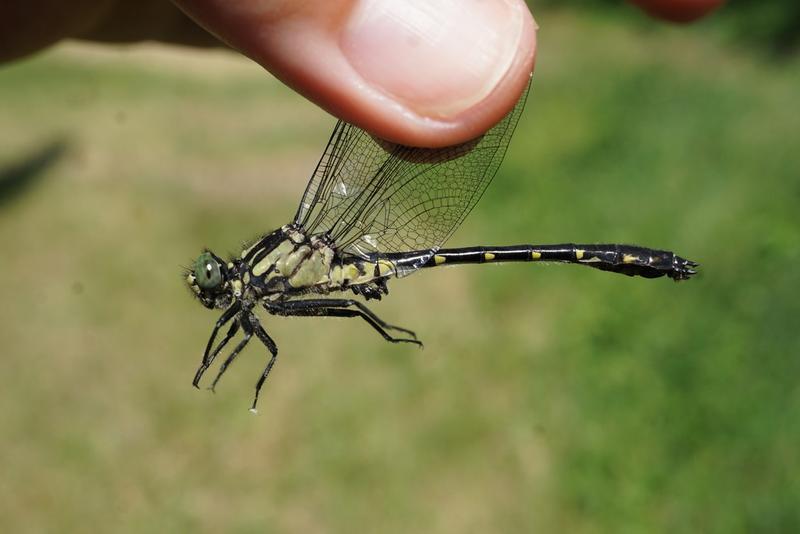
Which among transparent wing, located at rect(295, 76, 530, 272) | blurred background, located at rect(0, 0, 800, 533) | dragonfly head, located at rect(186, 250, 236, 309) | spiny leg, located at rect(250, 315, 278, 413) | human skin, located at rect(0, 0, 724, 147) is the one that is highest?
blurred background, located at rect(0, 0, 800, 533)

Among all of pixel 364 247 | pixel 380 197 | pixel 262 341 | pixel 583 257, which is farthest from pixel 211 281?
pixel 583 257

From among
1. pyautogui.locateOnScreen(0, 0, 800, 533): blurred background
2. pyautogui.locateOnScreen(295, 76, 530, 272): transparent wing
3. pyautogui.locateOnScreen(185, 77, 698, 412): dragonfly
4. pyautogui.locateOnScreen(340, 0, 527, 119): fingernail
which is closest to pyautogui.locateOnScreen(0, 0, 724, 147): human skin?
pyautogui.locateOnScreen(340, 0, 527, 119): fingernail

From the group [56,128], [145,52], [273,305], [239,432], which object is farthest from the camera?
[145,52]

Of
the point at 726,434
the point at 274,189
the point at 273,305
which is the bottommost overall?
the point at 273,305

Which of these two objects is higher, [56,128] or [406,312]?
[56,128]

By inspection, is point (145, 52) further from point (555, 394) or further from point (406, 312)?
point (555, 394)

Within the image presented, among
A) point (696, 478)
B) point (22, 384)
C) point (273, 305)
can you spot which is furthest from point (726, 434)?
point (22, 384)

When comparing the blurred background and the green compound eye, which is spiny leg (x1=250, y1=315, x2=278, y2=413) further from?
the blurred background
